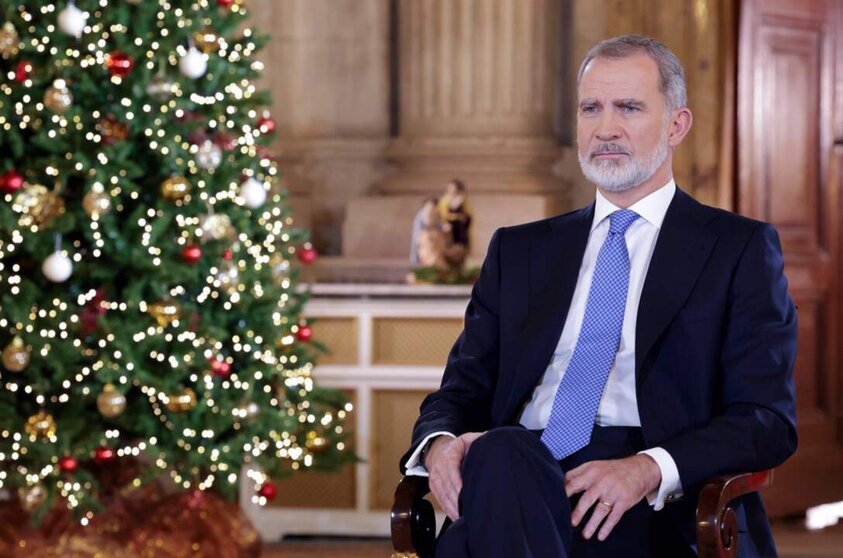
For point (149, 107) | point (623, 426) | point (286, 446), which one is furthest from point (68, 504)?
point (623, 426)

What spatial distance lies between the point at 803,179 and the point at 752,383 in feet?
12.8

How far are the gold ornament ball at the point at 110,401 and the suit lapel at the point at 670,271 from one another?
2.50 m

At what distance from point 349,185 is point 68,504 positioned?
3494 millimetres

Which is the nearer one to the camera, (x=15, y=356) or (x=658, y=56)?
(x=658, y=56)

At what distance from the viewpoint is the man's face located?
8.63 ft

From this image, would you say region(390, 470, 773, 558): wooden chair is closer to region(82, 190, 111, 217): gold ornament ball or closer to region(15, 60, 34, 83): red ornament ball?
region(82, 190, 111, 217): gold ornament ball

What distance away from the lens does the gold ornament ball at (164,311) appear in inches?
191

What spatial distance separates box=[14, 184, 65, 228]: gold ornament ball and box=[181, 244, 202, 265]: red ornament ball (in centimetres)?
44

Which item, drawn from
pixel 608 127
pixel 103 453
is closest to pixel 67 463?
pixel 103 453

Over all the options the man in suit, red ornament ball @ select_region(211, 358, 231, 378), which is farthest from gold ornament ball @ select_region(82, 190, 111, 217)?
the man in suit

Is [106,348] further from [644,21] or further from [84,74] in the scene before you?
[644,21]

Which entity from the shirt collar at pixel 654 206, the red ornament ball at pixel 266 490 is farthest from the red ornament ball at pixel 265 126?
the shirt collar at pixel 654 206

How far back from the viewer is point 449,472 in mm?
2422

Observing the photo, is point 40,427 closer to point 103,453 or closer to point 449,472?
point 103,453
